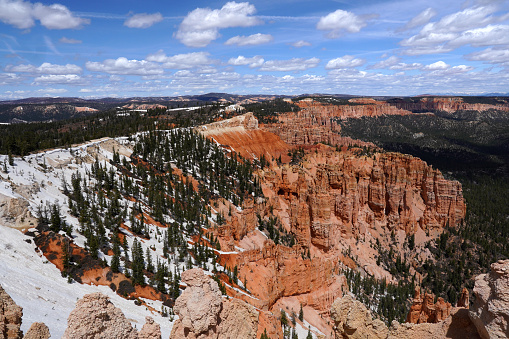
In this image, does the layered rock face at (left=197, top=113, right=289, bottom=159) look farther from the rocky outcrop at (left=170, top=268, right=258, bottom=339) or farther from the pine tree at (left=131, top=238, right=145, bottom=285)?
the rocky outcrop at (left=170, top=268, right=258, bottom=339)

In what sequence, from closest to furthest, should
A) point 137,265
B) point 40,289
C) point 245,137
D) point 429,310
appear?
point 40,289 < point 429,310 < point 137,265 < point 245,137

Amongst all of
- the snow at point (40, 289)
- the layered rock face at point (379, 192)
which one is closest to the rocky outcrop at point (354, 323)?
the snow at point (40, 289)

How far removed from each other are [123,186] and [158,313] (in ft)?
88.6

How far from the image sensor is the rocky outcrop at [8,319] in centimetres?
1076

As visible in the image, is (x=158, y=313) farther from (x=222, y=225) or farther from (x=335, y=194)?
(x=335, y=194)

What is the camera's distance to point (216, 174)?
65.2m

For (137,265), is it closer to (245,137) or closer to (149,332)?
(149,332)

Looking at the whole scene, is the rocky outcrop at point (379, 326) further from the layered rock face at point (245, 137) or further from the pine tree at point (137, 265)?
the layered rock face at point (245, 137)

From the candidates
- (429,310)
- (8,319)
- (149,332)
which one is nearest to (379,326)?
(149,332)

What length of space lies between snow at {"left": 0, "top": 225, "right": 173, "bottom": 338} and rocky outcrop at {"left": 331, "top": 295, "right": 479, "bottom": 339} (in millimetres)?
13746

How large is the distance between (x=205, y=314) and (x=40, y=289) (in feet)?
56.9

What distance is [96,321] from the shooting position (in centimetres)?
936

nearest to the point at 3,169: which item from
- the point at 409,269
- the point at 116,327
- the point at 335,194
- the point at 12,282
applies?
the point at 12,282

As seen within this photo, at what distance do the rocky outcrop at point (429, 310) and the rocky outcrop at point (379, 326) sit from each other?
1575 cm
